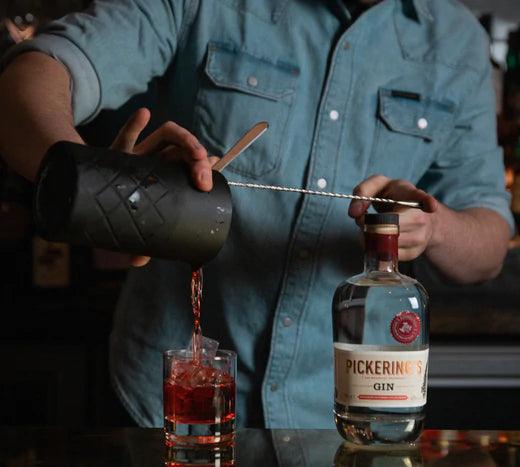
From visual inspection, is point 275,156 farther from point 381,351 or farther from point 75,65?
point 381,351

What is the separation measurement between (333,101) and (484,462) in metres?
0.70

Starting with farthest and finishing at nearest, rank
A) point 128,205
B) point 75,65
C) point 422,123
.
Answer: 1. point 422,123
2. point 75,65
3. point 128,205

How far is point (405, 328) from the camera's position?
3.40 ft

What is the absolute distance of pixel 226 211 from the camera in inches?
38.2

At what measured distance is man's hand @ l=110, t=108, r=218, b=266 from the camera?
95 centimetres

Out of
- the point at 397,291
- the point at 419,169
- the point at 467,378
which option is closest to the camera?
the point at 397,291

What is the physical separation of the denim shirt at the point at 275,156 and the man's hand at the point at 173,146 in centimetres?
33

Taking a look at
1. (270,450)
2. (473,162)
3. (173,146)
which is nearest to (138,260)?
(173,146)

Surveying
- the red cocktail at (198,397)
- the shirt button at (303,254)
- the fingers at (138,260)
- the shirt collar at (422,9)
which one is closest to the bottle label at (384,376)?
the red cocktail at (198,397)

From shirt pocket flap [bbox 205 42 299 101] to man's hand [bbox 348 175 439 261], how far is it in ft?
1.13

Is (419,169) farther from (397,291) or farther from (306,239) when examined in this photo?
(397,291)

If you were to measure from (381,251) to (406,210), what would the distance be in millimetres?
214

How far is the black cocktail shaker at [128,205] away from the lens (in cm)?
90

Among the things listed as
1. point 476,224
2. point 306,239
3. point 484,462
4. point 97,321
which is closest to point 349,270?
point 306,239
